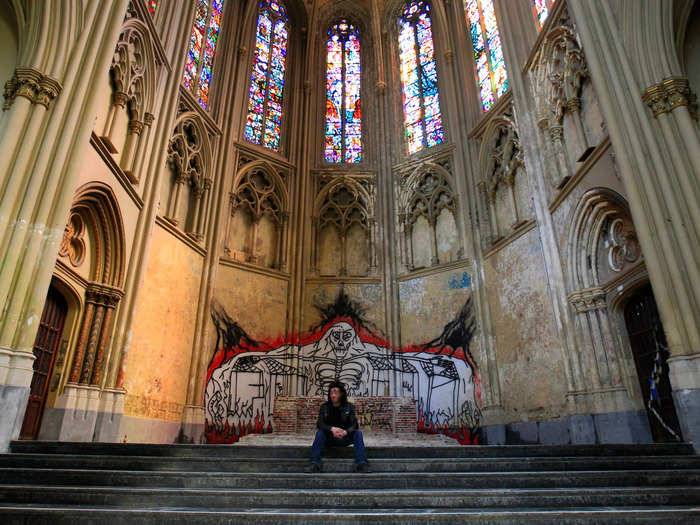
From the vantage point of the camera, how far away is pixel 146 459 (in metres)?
4.72

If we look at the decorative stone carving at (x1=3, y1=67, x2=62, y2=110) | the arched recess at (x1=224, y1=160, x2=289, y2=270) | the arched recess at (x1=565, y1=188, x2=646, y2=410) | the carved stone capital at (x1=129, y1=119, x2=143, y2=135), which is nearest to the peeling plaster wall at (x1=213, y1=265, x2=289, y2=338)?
the arched recess at (x1=224, y1=160, x2=289, y2=270)

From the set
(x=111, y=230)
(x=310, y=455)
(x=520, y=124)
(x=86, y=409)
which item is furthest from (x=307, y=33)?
(x=310, y=455)

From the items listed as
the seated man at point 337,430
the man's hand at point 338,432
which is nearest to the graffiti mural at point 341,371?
the seated man at point 337,430

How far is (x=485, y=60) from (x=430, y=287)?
6.85 m

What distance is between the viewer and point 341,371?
13406 mm

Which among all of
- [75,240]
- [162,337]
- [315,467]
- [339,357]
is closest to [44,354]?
[75,240]

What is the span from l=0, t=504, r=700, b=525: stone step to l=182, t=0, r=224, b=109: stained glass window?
37.0 ft

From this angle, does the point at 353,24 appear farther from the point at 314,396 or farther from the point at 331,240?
the point at 314,396

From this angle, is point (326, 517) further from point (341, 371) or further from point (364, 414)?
point (341, 371)

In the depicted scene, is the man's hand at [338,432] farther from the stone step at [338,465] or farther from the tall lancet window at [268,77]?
the tall lancet window at [268,77]

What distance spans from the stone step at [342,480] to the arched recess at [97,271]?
13.8 ft

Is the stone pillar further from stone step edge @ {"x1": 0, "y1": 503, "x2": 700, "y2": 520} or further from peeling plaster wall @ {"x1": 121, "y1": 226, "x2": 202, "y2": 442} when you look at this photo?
peeling plaster wall @ {"x1": 121, "y1": 226, "x2": 202, "y2": 442}

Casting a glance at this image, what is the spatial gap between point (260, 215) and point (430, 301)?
18.3 ft

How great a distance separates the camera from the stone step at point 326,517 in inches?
122
